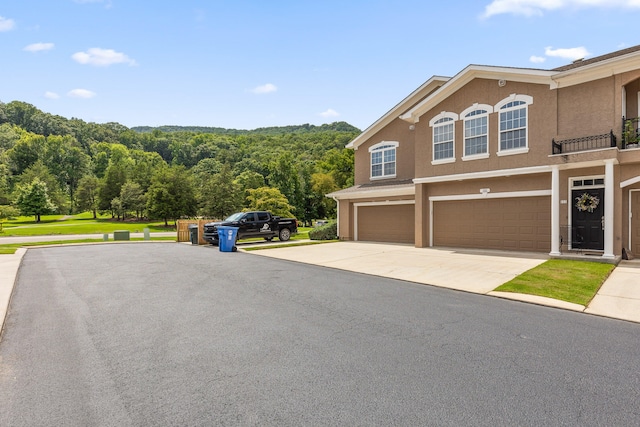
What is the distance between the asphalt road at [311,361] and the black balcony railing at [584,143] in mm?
8826

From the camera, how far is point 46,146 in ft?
300

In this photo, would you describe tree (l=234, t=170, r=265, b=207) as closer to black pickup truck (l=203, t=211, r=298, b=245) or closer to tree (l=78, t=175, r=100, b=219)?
tree (l=78, t=175, r=100, b=219)

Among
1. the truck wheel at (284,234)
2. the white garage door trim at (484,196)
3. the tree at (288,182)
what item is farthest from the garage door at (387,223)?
the tree at (288,182)

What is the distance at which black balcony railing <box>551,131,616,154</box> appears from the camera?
12289 millimetres

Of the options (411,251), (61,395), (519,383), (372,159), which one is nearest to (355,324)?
(519,383)

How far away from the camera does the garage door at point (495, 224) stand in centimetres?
1422

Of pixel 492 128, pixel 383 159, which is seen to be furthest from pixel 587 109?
pixel 383 159

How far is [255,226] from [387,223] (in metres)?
7.64

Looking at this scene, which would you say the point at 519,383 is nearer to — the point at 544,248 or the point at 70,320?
the point at 70,320

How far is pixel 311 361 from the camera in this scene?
4.25 metres

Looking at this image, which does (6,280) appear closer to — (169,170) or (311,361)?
(311,361)

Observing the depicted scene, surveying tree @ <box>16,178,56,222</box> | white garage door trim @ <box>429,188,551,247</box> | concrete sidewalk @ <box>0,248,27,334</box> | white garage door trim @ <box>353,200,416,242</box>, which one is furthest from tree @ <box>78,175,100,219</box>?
white garage door trim @ <box>429,188,551,247</box>

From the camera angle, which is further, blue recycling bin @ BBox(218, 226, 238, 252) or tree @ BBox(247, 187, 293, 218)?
tree @ BBox(247, 187, 293, 218)

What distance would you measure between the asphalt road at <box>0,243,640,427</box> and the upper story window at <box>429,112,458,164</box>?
1028 cm
